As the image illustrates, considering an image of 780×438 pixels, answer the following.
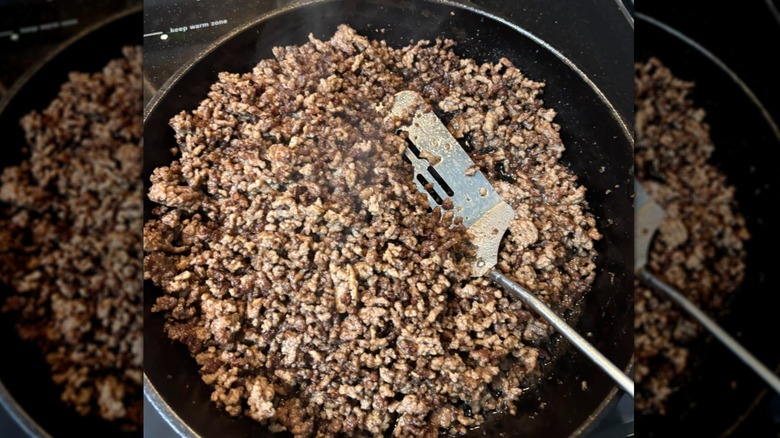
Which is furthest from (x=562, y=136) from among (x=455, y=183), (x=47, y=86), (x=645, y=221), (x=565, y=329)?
(x=47, y=86)

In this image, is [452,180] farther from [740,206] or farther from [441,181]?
[740,206]

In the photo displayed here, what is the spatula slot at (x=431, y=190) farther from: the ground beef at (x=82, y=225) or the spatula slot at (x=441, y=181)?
the ground beef at (x=82, y=225)

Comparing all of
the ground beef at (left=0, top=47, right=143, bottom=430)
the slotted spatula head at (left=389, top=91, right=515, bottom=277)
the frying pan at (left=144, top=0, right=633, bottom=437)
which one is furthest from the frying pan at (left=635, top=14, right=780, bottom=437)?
the slotted spatula head at (left=389, top=91, right=515, bottom=277)

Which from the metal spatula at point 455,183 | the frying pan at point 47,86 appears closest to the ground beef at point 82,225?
the frying pan at point 47,86

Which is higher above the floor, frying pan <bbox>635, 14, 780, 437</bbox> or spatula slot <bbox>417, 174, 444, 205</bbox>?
frying pan <bbox>635, 14, 780, 437</bbox>

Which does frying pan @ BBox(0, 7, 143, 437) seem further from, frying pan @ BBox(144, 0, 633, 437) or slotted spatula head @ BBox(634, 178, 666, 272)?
frying pan @ BBox(144, 0, 633, 437)

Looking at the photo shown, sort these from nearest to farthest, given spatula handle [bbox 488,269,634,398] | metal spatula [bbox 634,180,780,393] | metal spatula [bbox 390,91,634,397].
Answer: metal spatula [bbox 634,180,780,393], spatula handle [bbox 488,269,634,398], metal spatula [bbox 390,91,634,397]

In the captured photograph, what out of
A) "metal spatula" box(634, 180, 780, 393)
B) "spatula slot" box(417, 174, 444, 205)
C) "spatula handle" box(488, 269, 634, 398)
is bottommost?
"spatula handle" box(488, 269, 634, 398)
